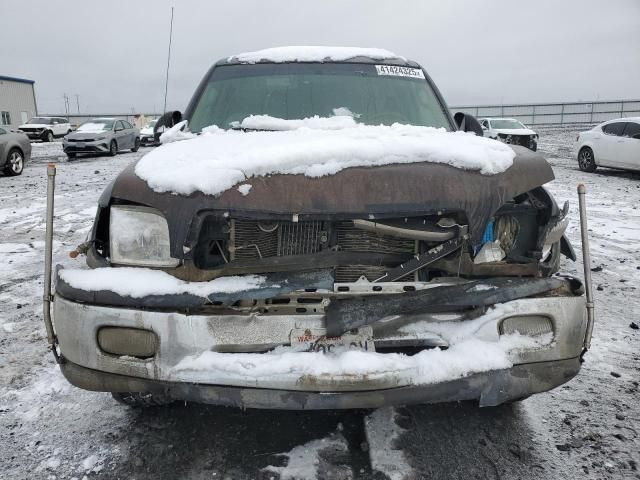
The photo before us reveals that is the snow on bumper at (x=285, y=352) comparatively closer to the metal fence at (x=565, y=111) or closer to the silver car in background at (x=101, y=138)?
the silver car in background at (x=101, y=138)

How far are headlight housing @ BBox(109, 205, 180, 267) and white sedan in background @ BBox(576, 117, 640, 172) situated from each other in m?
13.6

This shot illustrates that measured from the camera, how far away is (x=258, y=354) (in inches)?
76.2

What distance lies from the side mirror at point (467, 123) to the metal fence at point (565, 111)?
111ft

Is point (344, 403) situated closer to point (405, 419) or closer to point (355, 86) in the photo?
point (405, 419)

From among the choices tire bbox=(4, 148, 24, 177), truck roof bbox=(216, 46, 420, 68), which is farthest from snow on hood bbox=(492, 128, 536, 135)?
truck roof bbox=(216, 46, 420, 68)

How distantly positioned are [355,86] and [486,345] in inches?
87.3

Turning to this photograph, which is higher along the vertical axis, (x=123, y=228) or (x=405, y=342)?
(x=123, y=228)

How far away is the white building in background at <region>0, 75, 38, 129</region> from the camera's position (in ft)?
121

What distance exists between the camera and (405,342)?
201 centimetres

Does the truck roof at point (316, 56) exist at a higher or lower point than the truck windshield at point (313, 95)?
higher

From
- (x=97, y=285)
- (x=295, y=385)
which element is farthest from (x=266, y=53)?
(x=295, y=385)

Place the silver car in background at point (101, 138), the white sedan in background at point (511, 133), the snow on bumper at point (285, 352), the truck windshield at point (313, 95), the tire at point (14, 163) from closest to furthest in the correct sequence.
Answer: the snow on bumper at point (285, 352) < the truck windshield at point (313, 95) < the tire at point (14, 163) < the silver car in background at point (101, 138) < the white sedan in background at point (511, 133)

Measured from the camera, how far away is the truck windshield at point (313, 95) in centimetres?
338

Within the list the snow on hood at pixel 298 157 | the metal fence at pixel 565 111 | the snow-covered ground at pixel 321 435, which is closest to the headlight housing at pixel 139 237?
the snow on hood at pixel 298 157
